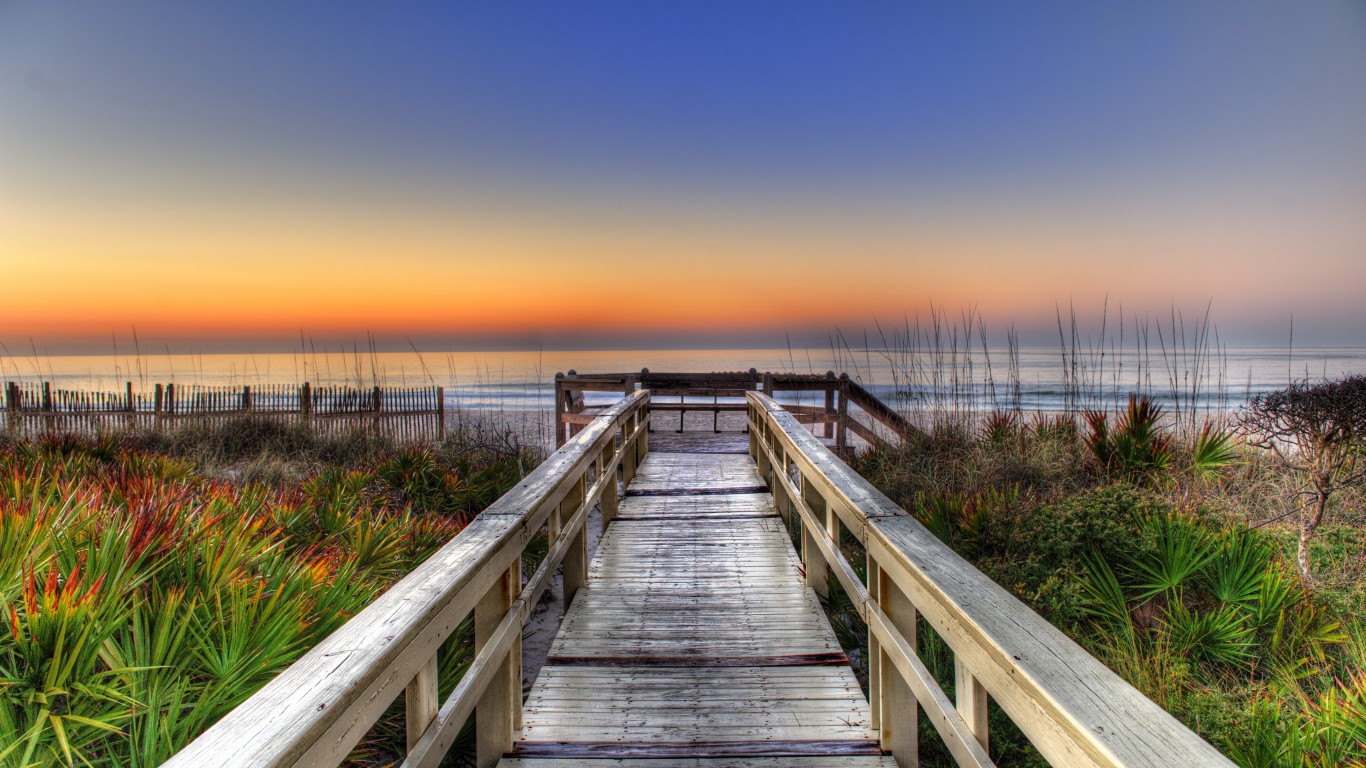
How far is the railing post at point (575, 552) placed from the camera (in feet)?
13.8

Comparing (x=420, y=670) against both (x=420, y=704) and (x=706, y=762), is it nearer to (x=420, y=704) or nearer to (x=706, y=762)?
(x=420, y=704)

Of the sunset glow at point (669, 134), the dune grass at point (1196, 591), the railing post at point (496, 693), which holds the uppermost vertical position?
the sunset glow at point (669, 134)

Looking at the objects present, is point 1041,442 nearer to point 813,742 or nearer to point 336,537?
point 813,742

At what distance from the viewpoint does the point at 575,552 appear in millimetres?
4301

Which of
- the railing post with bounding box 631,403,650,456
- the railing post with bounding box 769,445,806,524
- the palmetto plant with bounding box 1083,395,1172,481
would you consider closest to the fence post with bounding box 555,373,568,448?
the railing post with bounding box 631,403,650,456

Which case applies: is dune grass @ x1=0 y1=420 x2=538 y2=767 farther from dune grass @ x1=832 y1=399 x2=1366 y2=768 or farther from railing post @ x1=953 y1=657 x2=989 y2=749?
dune grass @ x1=832 y1=399 x2=1366 y2=768

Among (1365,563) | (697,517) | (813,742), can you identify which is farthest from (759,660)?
(1365,563)

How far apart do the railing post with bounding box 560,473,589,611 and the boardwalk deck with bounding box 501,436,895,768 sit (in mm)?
107

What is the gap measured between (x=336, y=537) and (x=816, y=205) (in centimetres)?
1914

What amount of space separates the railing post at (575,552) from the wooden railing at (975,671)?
186cm

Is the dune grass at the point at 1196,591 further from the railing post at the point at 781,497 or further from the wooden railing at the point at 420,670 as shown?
the wooden railing at the point at 420,670

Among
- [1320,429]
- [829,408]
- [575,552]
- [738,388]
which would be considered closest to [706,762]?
[575,552]

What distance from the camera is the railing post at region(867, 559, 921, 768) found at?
225 cm

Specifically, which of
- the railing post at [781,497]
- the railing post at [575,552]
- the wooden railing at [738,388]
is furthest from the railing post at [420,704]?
the wooden railing at [738,388]
